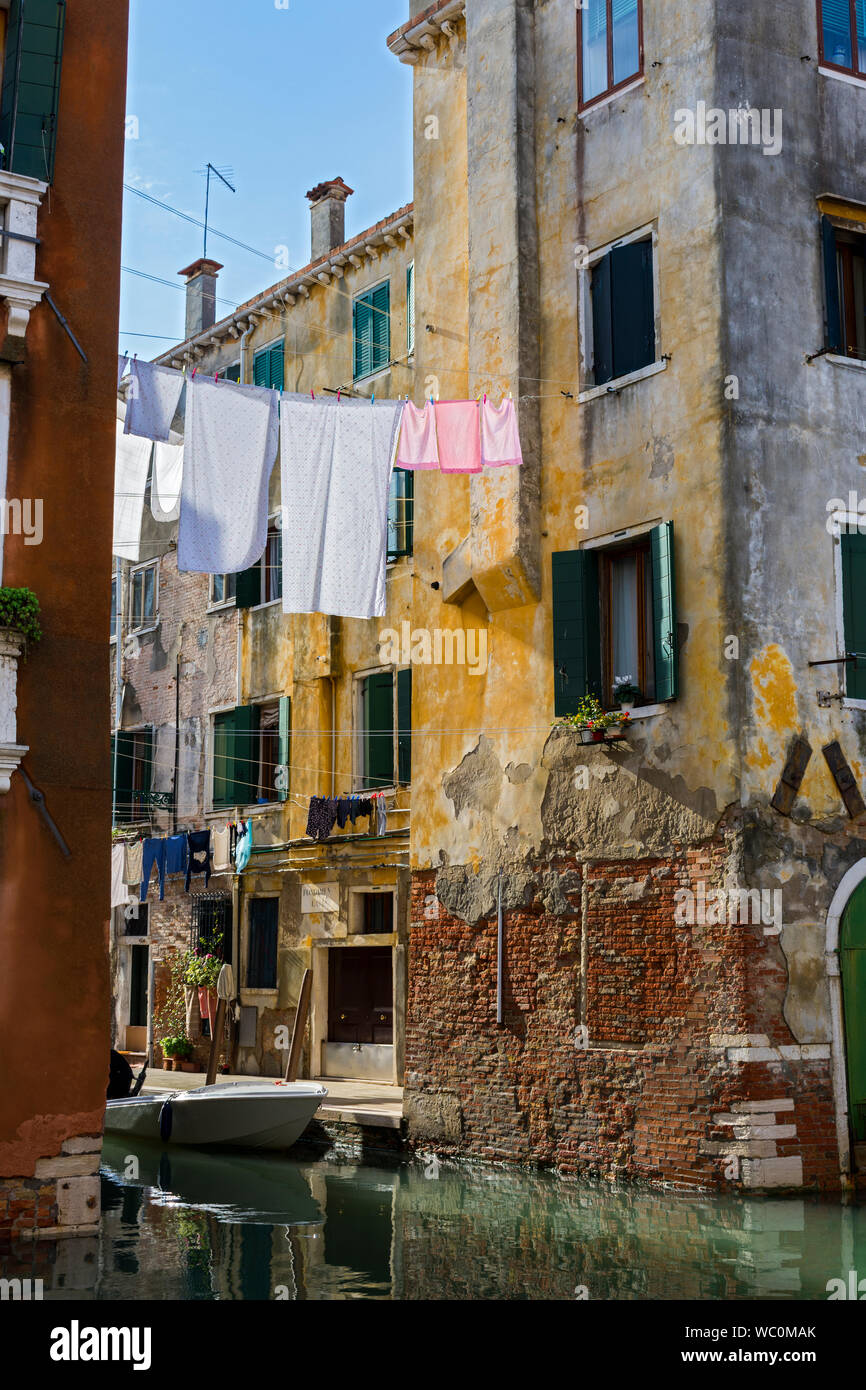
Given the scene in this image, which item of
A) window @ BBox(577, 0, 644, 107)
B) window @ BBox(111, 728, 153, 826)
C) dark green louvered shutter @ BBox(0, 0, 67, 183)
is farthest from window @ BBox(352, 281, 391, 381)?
dark green louvered shutter @ BBox(0, 0, 67, 183)

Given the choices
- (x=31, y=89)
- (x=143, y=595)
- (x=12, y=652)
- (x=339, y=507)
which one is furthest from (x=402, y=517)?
(x=12, y=652)

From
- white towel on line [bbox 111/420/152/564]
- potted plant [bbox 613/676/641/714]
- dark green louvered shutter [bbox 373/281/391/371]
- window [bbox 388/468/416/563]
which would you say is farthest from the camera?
dark green louvered shutter [bbox 373/281/391/371]

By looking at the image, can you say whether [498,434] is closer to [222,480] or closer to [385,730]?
[222,480]

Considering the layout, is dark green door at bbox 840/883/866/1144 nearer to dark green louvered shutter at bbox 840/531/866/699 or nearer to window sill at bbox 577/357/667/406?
dark green louvered shutter at bbox 840/531/866/699

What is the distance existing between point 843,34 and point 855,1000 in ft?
30.8

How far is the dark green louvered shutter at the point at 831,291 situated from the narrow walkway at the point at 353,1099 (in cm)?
921

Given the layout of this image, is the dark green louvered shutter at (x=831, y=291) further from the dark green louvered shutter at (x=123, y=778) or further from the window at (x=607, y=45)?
the dark green louvered shutter at (x=123, y=778)

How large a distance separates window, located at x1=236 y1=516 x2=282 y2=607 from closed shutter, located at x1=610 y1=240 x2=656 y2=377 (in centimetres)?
935

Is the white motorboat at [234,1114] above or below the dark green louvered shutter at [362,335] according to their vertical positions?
below

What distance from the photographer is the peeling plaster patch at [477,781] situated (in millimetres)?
15781

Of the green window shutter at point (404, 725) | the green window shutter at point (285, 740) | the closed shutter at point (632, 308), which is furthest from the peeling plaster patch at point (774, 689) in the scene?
the green window shutter at point (285, 740)

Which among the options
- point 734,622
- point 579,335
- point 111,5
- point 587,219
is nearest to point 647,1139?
point 734,622

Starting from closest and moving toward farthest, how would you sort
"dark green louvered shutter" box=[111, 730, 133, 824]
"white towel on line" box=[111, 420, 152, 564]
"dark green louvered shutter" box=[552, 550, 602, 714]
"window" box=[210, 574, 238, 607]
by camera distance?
"dark green louvered shutter" box=[552, 550, 602, 714] → "white towel on line" box=[111, 420, 152, 564] → "window" box=[210, 574, 238, 607] → "dark green louvered shutter" box=[111, 730, 133, 824]

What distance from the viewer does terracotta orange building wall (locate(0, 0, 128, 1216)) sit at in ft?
32.6
